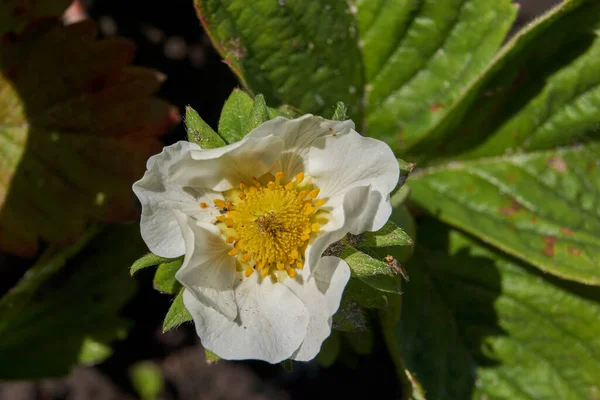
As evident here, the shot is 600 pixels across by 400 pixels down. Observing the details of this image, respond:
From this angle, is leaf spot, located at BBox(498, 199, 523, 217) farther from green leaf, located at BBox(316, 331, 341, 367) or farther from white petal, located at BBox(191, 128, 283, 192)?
white petal, located at BBox(191, 128, 283, 192)

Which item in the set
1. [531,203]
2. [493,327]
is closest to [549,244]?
[531,203]

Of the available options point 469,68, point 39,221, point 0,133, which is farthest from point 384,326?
point 0,133

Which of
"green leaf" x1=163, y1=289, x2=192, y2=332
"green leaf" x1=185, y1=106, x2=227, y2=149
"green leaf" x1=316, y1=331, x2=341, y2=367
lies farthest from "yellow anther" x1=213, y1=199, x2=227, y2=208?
"green leaf" x1=316, y1=331, x2=341, y2=367

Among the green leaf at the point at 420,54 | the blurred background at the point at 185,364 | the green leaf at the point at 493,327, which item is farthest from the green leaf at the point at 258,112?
the blurred background at the point at 185,364

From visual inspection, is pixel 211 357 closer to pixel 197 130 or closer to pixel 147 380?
pixel 197 130

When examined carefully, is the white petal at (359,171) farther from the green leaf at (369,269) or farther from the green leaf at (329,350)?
the green leaf at (329,350)

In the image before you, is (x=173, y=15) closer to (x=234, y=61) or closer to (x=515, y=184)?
(x=234, y=61)
